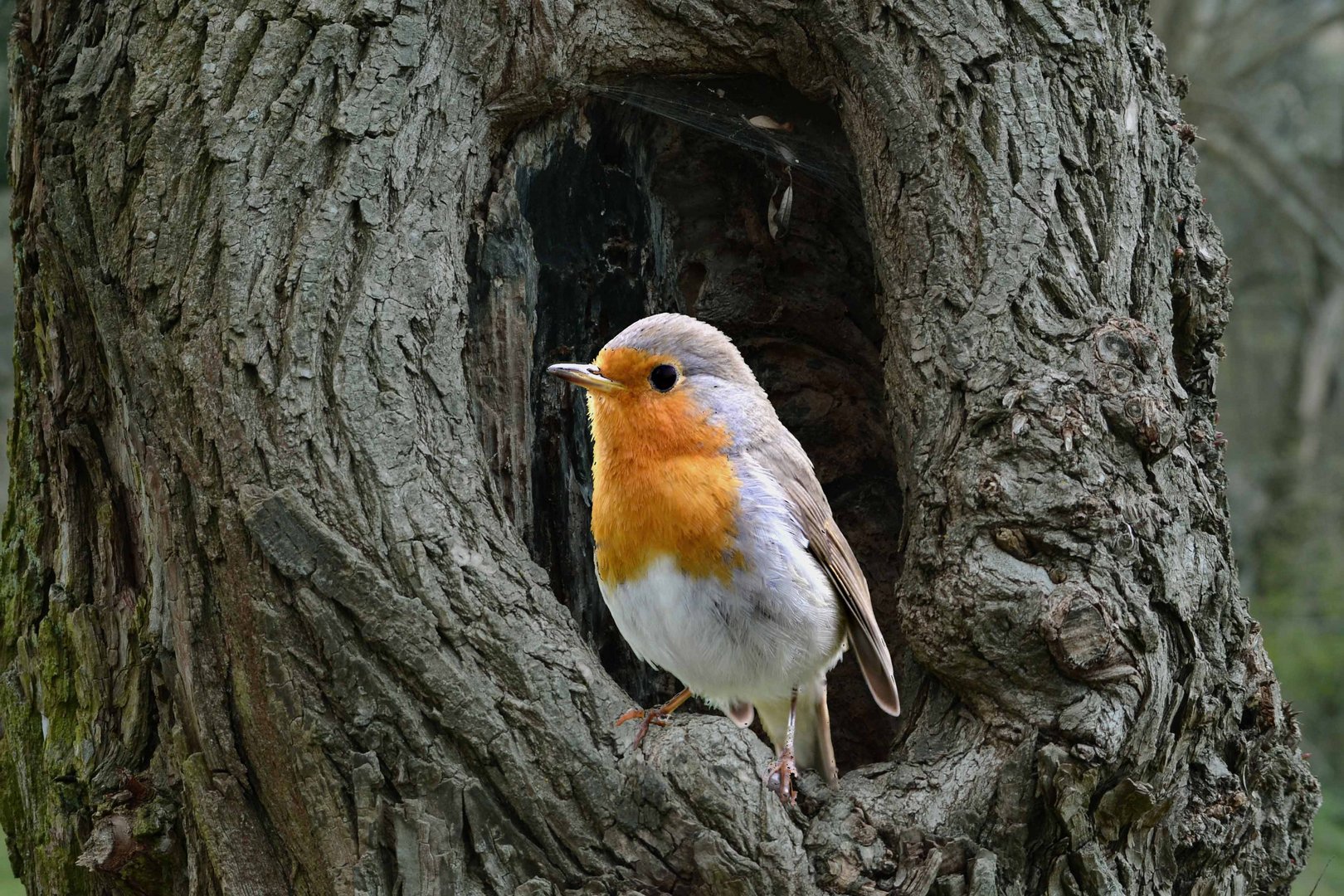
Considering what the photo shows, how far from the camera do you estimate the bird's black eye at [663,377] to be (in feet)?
11.7

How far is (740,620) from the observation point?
11.4 feet

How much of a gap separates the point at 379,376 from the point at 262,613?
0.69m

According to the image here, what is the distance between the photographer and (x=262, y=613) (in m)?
3.07

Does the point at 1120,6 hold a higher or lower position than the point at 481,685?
higher

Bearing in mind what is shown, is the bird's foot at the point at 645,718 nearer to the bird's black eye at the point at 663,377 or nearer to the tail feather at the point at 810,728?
the tail feather at the point at 810,728

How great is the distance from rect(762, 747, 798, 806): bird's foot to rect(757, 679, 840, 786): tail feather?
0.42 m

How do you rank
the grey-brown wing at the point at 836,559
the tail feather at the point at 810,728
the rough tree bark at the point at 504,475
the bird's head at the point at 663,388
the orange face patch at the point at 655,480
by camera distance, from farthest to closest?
1. the tail feather at the point at 810,728
2. the grey-brown wing at the point at 836,559
3. the bird's head at the point at 663,388
4. the orange face patch at the point at 655,480
5. the rough tree bark at the point at 504,475

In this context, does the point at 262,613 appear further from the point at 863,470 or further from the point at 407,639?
the point at 863,470

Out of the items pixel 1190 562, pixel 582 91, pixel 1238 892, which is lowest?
pixel 1238 892

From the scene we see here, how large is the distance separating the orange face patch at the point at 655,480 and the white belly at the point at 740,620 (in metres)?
0.05

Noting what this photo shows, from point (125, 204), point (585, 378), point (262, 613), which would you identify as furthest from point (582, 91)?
point (262, 613)

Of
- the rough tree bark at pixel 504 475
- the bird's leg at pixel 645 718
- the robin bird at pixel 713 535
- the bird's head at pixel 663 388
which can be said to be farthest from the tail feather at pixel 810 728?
the bird's head at pixel 663 388

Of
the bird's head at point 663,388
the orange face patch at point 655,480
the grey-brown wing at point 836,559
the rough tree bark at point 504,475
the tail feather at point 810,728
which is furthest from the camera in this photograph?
the tail feather at point 810,728

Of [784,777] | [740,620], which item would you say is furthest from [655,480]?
[784,777]
